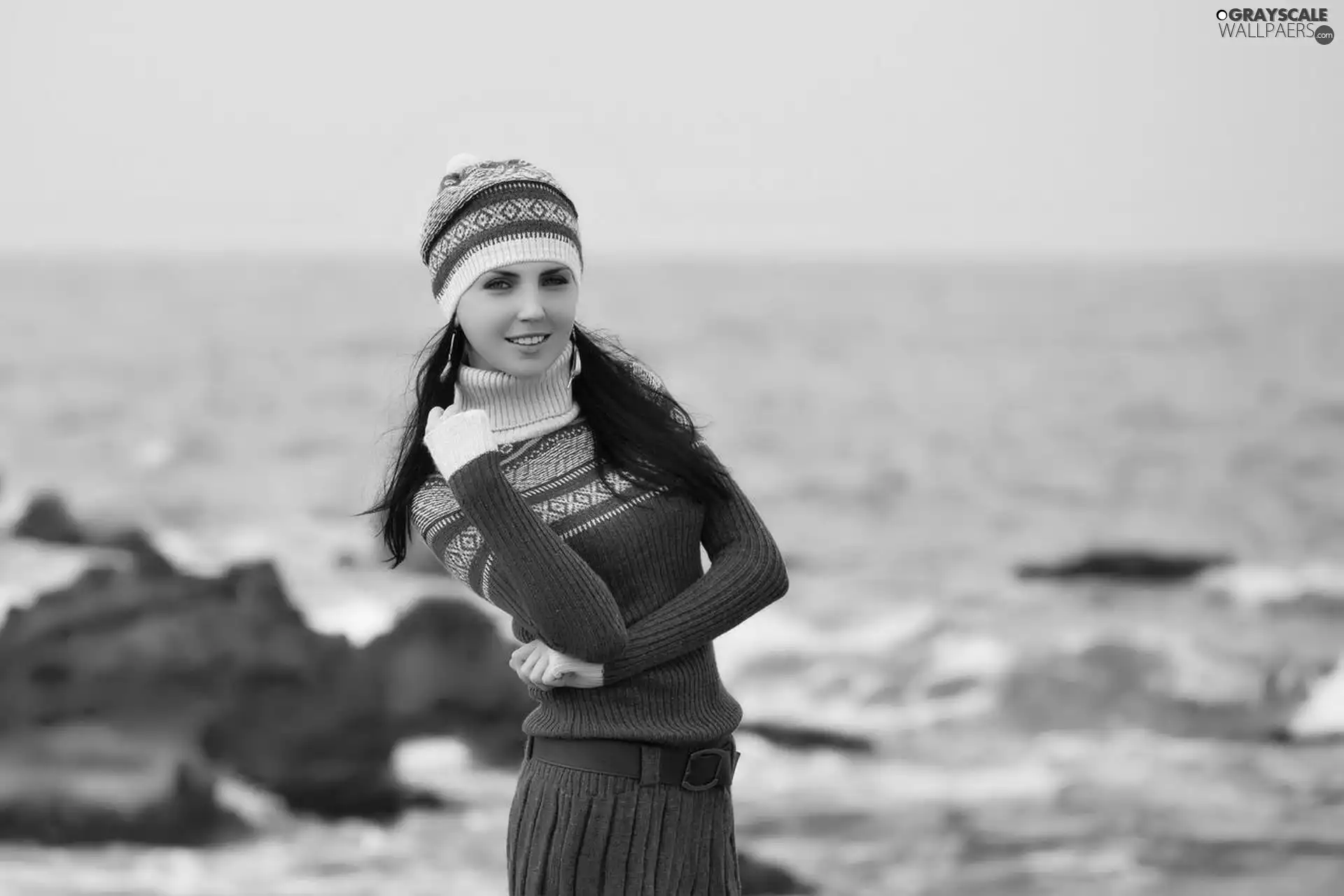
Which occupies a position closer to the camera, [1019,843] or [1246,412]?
[1019,843]

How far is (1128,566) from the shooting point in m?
5.43

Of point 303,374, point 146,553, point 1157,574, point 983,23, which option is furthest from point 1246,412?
point 146,553

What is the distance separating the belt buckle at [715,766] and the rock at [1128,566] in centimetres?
374

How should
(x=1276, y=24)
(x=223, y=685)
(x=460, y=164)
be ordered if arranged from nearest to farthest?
(x=460, y=164) → (x=1276, y=24) → (x=223, y=685)

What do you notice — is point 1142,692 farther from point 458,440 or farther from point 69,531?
point 458,440

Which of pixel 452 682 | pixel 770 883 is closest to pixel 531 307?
pixel 770 883

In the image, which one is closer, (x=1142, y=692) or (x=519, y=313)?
(x=519, y=313)

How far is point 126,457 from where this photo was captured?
219 inches

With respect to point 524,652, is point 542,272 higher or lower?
higher

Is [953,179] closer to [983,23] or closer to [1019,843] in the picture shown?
[983,23]

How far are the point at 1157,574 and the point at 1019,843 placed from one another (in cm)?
115

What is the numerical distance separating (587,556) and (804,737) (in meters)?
3.56

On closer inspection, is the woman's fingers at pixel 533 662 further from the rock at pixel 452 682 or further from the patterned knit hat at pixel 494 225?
the rock at pixel 452 682

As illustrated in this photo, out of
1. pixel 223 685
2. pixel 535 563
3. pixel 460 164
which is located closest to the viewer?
pixel 535 563
